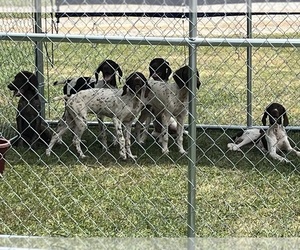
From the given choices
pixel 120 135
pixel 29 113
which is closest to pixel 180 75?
pixel 120 135

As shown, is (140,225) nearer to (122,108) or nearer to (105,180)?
(105,180)

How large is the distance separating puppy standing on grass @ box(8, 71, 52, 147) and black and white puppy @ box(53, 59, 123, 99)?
35 cm

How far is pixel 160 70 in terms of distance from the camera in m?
7.14

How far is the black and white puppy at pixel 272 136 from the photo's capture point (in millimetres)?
6883

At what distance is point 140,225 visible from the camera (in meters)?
4.81

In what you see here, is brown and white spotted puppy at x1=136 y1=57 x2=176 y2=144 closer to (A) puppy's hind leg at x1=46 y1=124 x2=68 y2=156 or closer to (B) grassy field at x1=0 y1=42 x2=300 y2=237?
(B) grassy field at x1=0 y1=42 x2=300 y2=237

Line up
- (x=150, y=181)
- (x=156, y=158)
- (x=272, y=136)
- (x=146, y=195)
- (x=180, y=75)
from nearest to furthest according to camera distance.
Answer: (x=146, y=195), (x=150, y=181), (x=180, y=75), (x=156, y=158), (x=272, y=136)

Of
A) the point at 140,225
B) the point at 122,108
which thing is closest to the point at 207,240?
the point at 140,225

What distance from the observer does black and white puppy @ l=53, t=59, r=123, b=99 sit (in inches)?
281

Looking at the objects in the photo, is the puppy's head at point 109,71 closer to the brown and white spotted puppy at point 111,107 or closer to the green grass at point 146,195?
the brown and white spotted puppy at point 111,107

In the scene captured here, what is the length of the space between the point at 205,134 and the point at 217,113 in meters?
1.05

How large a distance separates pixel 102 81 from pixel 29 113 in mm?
857

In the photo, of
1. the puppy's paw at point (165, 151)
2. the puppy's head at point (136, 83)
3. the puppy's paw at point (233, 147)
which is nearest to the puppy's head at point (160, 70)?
the puppy's head at point (136, 83)

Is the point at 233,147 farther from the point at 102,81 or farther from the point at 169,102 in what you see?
the point at 102,81
